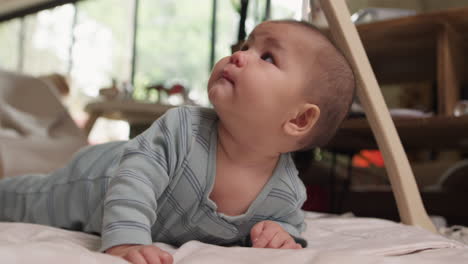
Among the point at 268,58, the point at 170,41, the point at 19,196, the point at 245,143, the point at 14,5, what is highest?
the point at 14,5

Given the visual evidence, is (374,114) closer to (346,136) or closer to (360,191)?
(346,136)

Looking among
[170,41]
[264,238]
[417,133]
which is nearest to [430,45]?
[417,133]

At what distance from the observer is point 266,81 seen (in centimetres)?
60

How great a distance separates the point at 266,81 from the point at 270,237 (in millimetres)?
183

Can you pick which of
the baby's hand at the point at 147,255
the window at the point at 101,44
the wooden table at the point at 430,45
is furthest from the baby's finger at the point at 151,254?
the window at the point at 101,44

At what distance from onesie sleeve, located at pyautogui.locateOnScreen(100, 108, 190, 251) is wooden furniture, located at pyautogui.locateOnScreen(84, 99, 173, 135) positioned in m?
1.21

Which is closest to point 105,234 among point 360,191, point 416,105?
point 360,191

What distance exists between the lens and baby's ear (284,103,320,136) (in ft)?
2.01

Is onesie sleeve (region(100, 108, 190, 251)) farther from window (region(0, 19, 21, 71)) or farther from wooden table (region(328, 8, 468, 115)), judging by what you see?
window (region(0, 19, 21, 71))

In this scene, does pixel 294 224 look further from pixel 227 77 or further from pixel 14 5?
pixel 14 5

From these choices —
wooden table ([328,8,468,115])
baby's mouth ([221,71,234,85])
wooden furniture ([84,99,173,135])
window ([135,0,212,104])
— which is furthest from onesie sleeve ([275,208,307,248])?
window ([135,0,212,104])

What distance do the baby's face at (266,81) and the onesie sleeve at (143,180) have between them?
0.06 meters

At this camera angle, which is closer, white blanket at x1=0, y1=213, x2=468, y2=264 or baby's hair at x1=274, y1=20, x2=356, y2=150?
white blanket at x1=0, y1=213, x2=468, y2=264

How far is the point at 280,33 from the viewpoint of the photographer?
2.06 ft
